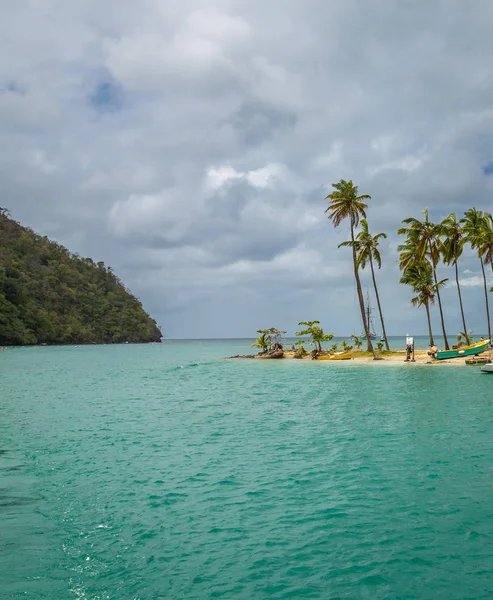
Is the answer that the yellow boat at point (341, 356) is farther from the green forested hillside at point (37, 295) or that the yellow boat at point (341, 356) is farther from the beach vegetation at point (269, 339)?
the green forested hillside at point (37, 295)

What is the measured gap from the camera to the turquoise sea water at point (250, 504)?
777cm

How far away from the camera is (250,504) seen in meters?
11.3

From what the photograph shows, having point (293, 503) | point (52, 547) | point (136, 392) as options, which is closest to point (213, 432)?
point (293, 503)

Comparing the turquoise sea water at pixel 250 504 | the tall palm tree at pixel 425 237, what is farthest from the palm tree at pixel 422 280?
the turquoise sea water at pixel 250 504

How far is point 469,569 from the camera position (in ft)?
25.8

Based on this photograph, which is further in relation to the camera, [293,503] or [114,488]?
[114,488]

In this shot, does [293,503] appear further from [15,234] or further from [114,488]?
Result: [15,234]

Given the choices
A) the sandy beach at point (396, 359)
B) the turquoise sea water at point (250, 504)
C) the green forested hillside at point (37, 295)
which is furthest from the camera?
the green forested hillside at point (37, 295)

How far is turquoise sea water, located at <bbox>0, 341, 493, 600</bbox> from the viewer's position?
7.77m

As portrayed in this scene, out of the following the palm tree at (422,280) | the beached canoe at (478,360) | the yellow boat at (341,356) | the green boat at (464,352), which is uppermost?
the palm tree at (422,280)

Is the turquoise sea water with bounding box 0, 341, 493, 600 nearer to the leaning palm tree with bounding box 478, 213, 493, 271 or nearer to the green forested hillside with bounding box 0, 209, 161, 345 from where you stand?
the leaning palm tree with bounding box 478, 213, 493, 271

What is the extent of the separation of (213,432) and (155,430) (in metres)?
2.74

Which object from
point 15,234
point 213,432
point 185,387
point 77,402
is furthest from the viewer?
point 15,234

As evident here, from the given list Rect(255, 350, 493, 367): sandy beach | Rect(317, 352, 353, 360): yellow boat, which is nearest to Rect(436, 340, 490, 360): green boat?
Rect(255, 350, 493, 367): sandy beach
